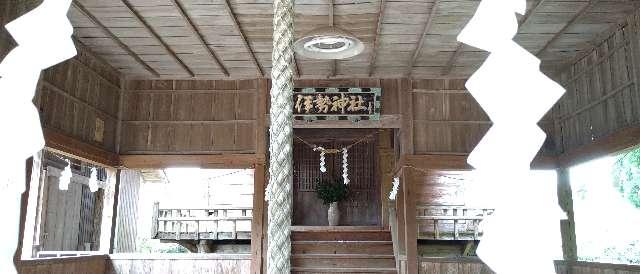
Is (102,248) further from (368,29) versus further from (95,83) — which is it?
(368,29)

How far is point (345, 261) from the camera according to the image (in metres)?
8.04

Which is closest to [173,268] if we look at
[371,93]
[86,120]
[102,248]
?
[102,248]

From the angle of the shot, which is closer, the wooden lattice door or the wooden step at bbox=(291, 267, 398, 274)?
the wooden step at bbox=(291, 267, 398, 274)

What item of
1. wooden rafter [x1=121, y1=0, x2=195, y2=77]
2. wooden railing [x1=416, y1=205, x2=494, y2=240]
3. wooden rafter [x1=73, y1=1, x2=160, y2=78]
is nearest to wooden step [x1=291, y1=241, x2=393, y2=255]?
wooden railing [x1=416, y1=205, x2=494, y2=240]

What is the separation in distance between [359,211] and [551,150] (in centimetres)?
494

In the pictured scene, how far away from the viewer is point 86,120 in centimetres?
706

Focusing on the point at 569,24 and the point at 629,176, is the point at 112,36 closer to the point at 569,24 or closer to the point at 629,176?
the point at 569,24

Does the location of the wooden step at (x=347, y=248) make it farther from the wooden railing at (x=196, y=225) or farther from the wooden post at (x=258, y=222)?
the wooden railing at (x=196, y=225)

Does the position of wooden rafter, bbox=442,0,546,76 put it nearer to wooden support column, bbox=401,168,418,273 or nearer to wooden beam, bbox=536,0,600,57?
wooden beam, bbox=536,0,600,57

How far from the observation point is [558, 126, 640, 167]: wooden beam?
5.58 metres

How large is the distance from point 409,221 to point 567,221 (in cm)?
223

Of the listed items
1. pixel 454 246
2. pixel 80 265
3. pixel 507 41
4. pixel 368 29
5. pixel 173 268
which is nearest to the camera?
pixel 507 41

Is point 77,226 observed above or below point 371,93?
below

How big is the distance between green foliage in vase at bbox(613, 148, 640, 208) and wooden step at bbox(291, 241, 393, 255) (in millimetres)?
6248
